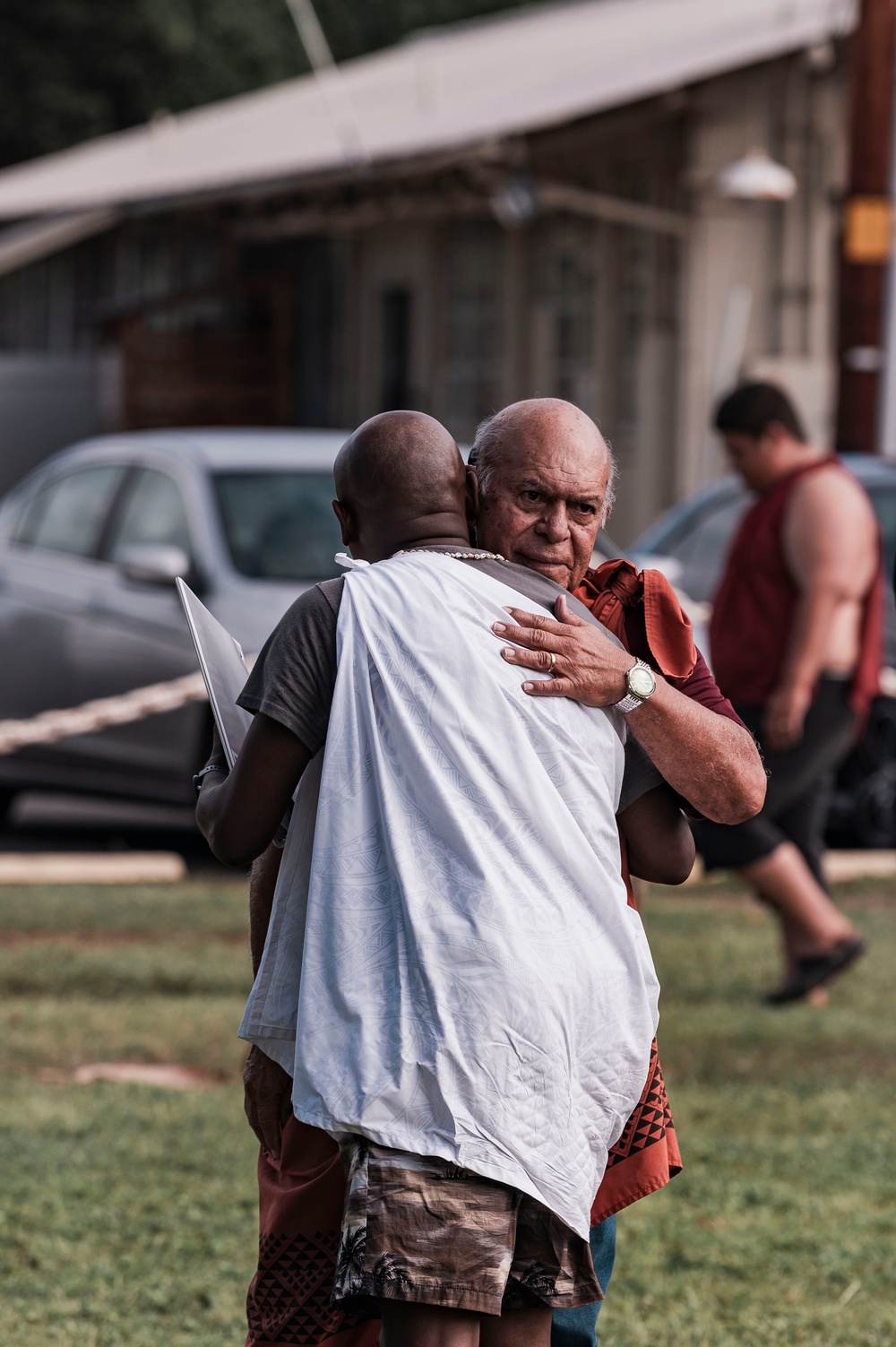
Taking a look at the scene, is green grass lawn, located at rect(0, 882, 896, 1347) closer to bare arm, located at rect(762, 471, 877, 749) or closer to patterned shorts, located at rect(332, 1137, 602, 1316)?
bare arm, located at rect(762, 471, 877, 749)

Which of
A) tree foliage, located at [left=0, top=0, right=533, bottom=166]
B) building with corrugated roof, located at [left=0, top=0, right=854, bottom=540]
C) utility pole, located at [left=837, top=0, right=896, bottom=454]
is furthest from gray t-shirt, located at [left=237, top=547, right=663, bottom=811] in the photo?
tree foliage, located at [left=0, top=0, right=533, bottom=166]

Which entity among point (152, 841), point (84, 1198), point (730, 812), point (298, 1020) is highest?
point (730, 812)

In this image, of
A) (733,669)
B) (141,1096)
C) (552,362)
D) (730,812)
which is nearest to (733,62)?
(552,362)

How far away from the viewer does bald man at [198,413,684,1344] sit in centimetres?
244

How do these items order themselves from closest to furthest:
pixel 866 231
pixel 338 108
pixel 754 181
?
pixel 866 231 < pixel 754 181 < pixel 338 108

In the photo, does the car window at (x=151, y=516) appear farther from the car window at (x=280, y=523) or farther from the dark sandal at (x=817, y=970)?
the dark sandal at (x=817, y=970)

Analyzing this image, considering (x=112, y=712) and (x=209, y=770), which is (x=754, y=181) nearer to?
(x=112, y=712)

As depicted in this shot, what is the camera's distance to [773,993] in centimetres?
645

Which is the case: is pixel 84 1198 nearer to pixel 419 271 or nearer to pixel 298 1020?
pixel 298 1020

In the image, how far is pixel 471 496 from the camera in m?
2.64

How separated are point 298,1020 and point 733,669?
4175 mm

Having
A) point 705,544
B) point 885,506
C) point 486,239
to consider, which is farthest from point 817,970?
point 486,239

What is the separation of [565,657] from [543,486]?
0.25 metres

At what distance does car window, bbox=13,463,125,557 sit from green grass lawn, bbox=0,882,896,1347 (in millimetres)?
2517
